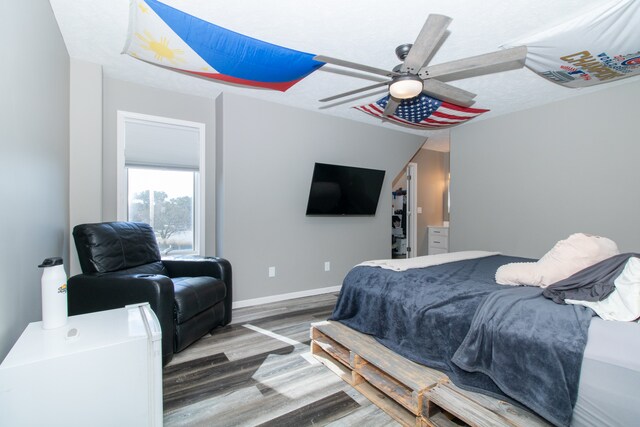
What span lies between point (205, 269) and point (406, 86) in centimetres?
233

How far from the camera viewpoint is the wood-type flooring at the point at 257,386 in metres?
1.65

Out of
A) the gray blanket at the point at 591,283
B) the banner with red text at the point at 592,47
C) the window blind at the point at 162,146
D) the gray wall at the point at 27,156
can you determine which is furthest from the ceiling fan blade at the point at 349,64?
the window blind at the point at 162,146

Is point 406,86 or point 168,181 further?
point 168,181

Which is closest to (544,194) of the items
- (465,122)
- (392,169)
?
(465,122)

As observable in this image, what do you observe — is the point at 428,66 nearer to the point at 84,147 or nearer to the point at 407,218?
the point at 84,147

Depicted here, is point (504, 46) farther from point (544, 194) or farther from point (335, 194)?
point (335, 194)

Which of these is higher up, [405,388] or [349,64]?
[349,64]

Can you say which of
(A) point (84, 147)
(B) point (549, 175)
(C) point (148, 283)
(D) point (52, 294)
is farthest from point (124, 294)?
(B) point (549, 175)

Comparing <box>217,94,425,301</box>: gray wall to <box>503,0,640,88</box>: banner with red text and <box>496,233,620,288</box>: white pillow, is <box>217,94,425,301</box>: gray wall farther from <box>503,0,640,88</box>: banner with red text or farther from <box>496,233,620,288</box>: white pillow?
<box>496,233,620,288</box>: white pillow

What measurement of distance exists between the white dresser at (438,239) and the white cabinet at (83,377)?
17.1 feet

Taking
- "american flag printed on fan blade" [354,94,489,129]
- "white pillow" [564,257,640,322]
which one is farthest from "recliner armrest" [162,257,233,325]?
"white pillow" [564,257,640,322]

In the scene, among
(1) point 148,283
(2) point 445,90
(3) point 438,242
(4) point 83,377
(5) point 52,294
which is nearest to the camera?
(4) point 83,377

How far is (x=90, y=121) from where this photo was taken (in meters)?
2.78

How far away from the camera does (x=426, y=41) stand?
1.75 metres
